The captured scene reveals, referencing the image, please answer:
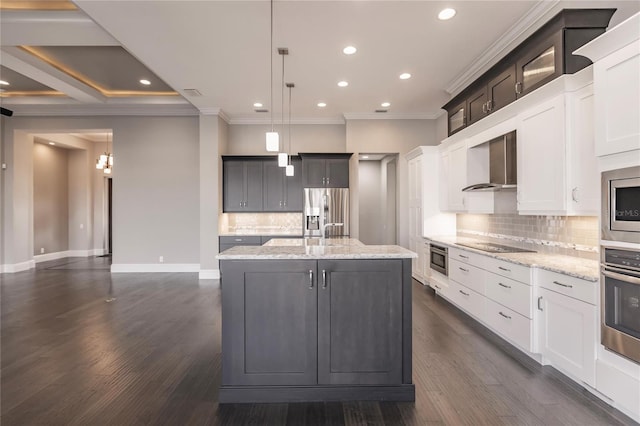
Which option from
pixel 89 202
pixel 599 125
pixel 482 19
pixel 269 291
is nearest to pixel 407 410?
pixel 269 291

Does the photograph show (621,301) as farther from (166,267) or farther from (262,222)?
(166,267)

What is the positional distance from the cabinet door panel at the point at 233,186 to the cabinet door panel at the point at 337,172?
1.81 m

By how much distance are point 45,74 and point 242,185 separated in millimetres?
3602

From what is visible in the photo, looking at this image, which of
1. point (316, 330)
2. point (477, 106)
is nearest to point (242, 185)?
point (477, 106)

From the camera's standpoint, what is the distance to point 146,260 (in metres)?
7.20

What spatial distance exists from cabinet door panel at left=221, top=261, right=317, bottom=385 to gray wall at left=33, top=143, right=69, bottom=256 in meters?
9.27

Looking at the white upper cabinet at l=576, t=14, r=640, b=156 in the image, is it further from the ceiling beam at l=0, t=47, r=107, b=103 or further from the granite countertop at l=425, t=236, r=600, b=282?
the ceiling beam at l=0, t=47, r=107, b=103

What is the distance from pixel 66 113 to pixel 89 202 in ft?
12.1

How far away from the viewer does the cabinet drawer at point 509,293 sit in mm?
2969

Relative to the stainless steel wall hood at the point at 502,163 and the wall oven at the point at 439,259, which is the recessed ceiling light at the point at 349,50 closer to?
the stainless steel wall hood at the point at 502,163

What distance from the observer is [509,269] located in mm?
3234

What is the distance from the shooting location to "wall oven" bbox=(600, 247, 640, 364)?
2.02 m

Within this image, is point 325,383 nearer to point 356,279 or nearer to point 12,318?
point 356,279

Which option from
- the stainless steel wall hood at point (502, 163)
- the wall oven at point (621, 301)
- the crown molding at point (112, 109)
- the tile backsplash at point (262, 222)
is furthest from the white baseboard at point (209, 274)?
the wall oven at point (621, 301)
